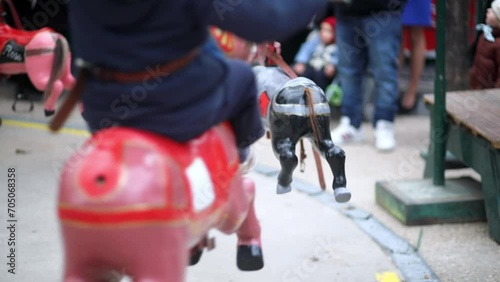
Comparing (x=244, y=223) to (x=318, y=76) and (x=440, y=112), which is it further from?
(x=318, y=76)

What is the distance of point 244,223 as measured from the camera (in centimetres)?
297

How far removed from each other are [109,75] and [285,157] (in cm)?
117

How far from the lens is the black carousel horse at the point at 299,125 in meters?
3.20

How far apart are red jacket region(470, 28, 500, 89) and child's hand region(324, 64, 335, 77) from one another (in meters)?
1.88

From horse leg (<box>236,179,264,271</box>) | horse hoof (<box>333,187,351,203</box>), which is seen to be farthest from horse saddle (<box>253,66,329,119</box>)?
horse leg (<box>236,179,264,271</box>)

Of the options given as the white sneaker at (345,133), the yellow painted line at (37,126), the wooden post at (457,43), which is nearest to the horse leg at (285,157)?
the wooden post at (457,43)

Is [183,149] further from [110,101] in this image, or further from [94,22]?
[94,22]

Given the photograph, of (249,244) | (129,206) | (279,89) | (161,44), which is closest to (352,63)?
(279,89)

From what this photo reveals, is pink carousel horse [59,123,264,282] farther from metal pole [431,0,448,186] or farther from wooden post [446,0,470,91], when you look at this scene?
wooden post [446,0,470,91]

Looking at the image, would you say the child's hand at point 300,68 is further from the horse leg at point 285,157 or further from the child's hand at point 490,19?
the horse leg at point 285,157

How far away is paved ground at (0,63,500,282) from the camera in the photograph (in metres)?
3.94

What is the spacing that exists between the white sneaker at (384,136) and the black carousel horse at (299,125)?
318 centimetres

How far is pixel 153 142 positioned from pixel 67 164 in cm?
23

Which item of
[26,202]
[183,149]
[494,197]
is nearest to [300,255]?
[494,197]
